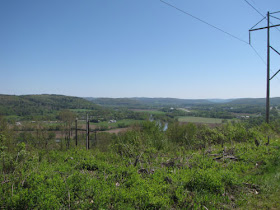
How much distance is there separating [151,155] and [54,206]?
3941mm

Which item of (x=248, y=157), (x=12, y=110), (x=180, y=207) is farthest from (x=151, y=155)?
(x=12, y=110)

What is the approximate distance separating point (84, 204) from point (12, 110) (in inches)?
2724

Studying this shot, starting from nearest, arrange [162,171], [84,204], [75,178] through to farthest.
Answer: [84,204] → [75,178] → [162,171]

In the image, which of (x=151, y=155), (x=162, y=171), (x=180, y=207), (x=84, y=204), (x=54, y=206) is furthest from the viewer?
(x=151, y=155)

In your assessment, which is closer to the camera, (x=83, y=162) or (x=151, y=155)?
(x=83, y=162)

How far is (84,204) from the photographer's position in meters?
3.17

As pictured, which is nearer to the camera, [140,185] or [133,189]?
[133,189]

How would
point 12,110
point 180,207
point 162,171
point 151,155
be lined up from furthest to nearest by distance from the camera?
point 12,110 < point 151,155 < point 162,171 < point 180,207

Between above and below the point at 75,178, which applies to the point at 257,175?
below

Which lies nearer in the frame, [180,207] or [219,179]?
[180,207]

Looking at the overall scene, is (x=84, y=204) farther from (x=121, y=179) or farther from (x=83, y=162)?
(x=83, y=162)

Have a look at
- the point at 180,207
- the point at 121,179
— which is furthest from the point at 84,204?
the point at 180,207

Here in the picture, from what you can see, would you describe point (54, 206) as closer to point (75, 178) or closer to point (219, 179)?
point (75, 178)

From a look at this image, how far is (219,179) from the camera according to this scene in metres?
4.27
